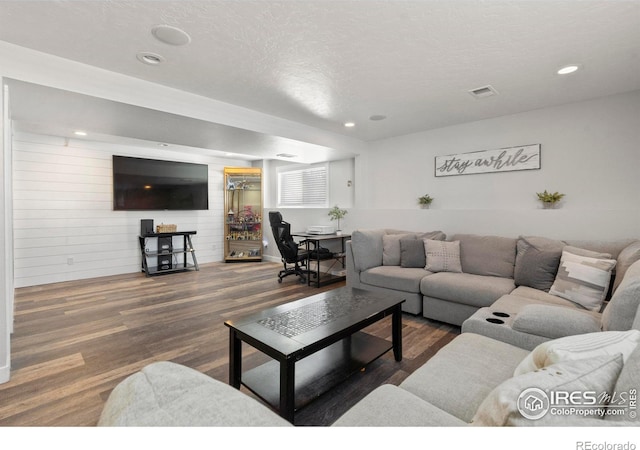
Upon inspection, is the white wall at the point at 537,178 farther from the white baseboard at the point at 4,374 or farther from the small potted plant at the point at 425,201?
the white baseboard at the point at 4,374

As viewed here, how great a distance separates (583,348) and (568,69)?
2.65 metres

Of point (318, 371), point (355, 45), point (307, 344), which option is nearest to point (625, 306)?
point (307, 344)

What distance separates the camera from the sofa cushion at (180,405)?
0.71 meters

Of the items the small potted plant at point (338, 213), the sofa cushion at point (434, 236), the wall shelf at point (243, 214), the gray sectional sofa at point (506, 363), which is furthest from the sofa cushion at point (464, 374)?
the wall shelf at point (243, 214)

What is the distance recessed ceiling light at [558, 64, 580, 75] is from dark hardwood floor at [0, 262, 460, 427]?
2.48m

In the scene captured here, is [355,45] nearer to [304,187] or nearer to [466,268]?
[466,268]

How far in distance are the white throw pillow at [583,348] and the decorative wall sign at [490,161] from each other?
3228mm

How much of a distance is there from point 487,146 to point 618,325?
2958mm

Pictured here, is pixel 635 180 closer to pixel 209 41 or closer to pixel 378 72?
pixel 378 72

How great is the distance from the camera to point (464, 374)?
4.32 ft

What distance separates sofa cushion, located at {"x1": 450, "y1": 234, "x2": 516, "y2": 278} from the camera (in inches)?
123

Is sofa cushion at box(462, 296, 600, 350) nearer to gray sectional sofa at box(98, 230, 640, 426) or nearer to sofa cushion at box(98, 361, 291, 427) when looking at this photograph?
gray sectional sofa at box(98, 230, 640, 426)

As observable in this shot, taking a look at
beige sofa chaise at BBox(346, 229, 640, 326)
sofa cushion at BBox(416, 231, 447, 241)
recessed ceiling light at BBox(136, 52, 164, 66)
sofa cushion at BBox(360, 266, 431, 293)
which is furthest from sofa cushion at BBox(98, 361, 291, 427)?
sofa cushion at BBox(416, 231, 447, 241)

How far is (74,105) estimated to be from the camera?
2.67 metres
